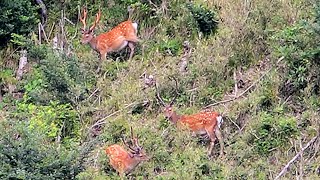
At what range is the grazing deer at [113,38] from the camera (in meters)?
12.0

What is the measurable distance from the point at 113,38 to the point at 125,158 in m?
2.82

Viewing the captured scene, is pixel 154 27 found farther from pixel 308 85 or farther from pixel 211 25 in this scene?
pixel 308 85

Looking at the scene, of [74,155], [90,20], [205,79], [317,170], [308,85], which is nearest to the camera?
[74,155]

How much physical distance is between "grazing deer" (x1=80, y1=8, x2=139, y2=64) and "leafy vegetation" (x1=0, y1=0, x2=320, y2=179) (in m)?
0.14

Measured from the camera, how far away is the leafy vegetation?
9523 millimetres

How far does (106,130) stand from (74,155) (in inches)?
79.4

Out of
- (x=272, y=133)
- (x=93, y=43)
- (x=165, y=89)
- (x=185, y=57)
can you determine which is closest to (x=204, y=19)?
(x=185, y=57)

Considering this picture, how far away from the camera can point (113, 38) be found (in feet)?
39.5

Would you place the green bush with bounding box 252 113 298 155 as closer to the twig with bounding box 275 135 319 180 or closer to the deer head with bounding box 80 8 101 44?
the twig with bounding box 275 135 319 180

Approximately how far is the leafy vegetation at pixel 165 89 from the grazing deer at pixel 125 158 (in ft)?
0.34

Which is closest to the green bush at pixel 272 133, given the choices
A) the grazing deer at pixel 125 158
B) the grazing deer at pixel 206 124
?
the grazing deer at pixel 206 124

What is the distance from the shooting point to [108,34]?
12.0m

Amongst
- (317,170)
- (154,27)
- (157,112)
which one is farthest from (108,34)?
(317,170)

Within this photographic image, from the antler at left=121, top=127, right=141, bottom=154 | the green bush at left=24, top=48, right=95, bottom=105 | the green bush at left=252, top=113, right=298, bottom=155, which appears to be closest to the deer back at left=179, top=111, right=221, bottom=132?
the green bush at left=252, top=113, right=298, bottom=155
